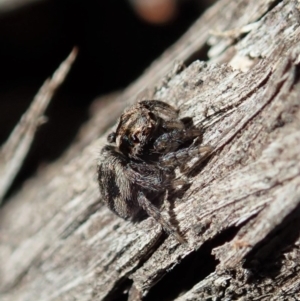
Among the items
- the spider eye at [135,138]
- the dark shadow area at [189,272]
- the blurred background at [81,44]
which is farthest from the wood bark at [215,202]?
the blurred background at [81,44]

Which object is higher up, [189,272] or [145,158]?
[145,158]

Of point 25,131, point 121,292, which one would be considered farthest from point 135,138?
point 25,131

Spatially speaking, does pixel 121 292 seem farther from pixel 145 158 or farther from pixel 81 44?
pixel 81 44

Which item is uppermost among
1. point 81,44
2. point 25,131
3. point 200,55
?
point 81,44

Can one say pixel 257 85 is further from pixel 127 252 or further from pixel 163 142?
pixel 127 252

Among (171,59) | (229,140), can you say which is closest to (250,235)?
(229,140)

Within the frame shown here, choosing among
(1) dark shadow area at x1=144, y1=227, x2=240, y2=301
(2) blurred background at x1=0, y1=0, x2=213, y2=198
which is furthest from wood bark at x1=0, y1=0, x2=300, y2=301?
(2) blurred background at x1=0, y1=0, x2=213, y2=198

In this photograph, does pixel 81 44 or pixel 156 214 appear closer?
Result: pixel 156 214
